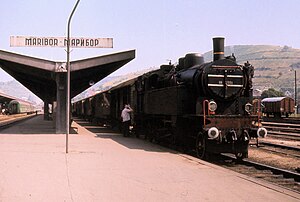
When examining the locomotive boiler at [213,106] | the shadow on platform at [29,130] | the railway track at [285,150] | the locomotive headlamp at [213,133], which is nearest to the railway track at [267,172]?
the locomotive boiler at [213,106]

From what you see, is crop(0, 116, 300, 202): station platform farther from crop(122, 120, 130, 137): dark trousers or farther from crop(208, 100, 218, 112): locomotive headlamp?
crop(122, 120, 130, 137): dark trousers

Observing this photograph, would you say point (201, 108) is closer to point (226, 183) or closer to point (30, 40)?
point (226, 183)

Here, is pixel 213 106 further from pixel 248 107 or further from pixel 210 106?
pixel 248 107

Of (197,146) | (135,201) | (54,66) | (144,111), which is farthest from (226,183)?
(54,66)

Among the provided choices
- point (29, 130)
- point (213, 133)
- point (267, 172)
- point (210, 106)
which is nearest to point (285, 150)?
point (210, 106)

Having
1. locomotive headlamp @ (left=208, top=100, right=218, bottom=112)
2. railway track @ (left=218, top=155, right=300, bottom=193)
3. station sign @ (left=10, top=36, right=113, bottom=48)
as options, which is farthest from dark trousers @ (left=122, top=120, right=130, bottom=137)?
locomotive headlamp @ (left=208, top=100, right=218, bottom=112)

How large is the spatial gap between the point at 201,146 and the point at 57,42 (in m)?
6.96

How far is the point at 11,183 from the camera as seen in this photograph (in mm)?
7984

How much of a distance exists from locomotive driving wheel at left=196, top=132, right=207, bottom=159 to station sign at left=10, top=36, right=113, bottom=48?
5.76 m

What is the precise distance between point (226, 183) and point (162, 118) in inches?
302

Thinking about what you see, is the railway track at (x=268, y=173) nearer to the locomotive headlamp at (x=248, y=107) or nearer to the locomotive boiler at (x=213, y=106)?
the locomotive boiler at (x=213, y=106)

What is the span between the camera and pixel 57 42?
1593 cm

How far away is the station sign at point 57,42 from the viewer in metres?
16.0

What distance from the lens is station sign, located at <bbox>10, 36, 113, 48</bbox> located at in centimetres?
1598
